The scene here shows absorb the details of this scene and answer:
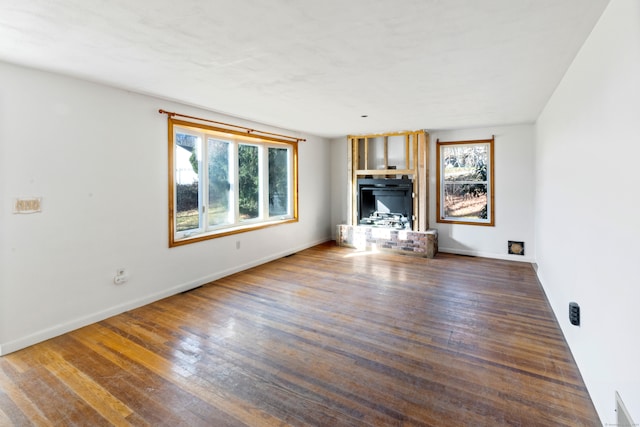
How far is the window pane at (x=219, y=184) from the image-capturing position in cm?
450

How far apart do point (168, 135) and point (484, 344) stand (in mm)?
3886

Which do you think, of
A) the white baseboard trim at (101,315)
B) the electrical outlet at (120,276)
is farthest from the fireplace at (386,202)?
the electrical outlet at (120,276)

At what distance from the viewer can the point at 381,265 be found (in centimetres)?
508

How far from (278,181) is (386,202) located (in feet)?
7.12

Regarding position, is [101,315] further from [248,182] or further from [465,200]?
[465,200]

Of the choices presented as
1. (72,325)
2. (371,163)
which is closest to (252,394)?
(72,325)

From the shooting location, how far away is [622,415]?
1449 millimetres

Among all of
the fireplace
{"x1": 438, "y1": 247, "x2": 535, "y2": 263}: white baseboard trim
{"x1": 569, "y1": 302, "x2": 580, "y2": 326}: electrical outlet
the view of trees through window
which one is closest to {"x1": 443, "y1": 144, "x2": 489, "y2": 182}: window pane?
the fireplace

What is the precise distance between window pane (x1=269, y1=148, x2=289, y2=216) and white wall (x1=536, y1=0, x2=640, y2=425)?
4.20 metres

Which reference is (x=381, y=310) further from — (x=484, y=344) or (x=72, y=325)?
(x=72, y=325)

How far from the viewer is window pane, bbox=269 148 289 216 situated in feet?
18.7

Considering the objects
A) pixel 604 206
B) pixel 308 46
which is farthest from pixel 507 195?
pixel 308 46

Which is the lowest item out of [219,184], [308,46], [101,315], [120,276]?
[101,315]

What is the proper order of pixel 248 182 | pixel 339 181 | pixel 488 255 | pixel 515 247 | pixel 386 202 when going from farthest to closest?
pixel 339 181
pixel 386 202
pixel 488 255
pixel 515 247
pixel 248 182
